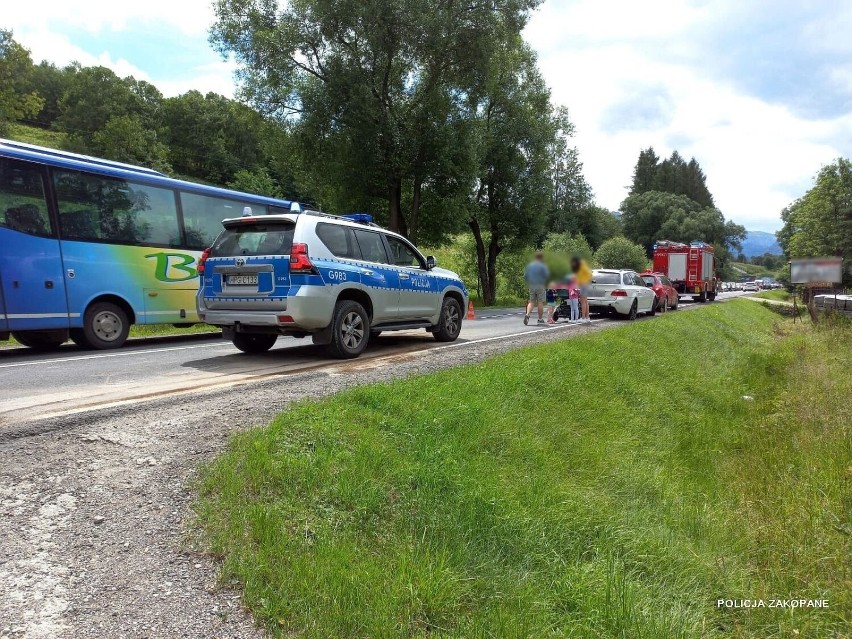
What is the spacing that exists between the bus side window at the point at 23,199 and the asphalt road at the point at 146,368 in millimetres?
2140

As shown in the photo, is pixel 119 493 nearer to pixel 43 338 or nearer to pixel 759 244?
pixel 759 244

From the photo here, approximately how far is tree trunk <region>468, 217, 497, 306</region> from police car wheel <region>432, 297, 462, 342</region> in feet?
15.4

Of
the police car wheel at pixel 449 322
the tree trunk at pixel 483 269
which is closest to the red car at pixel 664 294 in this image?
the tree trunk at pixel 483 269

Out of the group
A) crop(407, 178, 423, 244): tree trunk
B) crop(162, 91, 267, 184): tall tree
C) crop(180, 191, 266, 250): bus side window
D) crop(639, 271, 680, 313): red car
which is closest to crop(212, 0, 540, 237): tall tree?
Result: crop(407, 178, 423, 244): tree trunk

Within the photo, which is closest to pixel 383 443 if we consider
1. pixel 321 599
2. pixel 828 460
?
pixel 321 599

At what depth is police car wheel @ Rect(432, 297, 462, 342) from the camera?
10.3 metres

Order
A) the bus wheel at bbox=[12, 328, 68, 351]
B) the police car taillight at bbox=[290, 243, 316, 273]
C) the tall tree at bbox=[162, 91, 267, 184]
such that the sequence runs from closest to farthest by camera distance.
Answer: the police car taillight at bbox=[290, 243, 316, 273] → the bus wheel at bbox=[12, 328, 68, 351] → the tall tree at bbox=[162, 91, 267, 184]

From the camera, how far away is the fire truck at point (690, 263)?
3.00 m

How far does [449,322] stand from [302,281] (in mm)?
3837

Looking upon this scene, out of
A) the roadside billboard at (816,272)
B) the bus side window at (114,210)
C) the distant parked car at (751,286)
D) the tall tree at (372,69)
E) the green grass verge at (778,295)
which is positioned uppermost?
the tall tree at (372,69)

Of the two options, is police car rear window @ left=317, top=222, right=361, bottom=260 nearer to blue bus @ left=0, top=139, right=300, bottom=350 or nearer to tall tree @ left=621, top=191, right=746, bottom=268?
blue bus @ left=0, top=139, right=300, bottom=350

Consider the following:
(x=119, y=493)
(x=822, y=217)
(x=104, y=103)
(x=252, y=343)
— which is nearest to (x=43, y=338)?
(x=252, y=343)

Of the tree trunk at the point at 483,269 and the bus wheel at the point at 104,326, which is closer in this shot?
the tree trunk at the point at 483,269

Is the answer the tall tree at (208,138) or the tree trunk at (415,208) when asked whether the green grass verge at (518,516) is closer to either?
the tall tree at (208,138)
